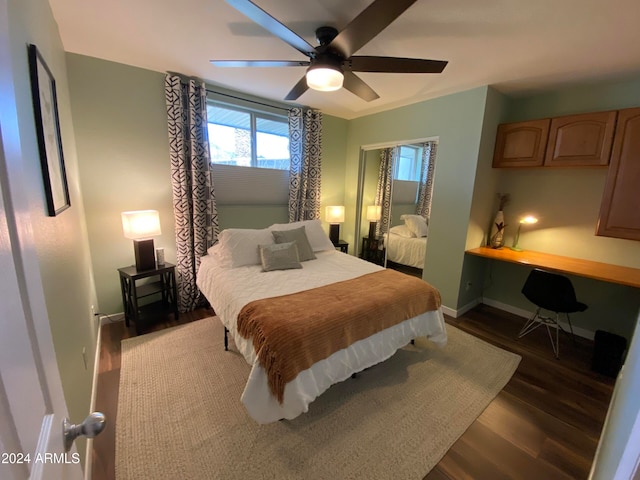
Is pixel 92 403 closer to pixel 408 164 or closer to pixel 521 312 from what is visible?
pixel 408 164

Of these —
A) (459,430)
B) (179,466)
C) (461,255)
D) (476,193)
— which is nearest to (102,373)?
(179,466)

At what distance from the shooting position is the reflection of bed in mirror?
3.49 m

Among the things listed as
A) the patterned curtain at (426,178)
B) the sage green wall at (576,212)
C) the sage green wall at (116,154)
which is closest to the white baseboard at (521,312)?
the sage green wall at (576,212)

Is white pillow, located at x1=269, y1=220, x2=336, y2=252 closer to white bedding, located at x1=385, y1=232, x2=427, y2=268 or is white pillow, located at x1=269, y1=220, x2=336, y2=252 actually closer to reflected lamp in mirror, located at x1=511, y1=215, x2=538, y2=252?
white bedding, located at x1=385, y1=232, x2=427, y2=268

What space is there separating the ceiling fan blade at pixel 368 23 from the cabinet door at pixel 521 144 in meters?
2.18

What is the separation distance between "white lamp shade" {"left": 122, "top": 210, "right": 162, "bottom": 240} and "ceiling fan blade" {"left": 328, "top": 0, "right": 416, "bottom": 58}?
2.16 meters

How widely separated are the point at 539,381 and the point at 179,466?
2.62m

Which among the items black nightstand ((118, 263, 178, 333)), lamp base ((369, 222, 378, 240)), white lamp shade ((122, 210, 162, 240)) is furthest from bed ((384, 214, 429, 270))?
white lamp shade ((122, 210, 162, 240))

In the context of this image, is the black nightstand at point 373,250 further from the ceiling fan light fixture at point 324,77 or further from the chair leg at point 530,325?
the ceiling fan light fixture at point 324,77

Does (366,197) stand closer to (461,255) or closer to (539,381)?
(461,255)

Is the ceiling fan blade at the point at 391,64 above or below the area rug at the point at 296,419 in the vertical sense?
above

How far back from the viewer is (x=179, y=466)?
1.40 metres

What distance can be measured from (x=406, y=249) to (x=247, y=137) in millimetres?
2598

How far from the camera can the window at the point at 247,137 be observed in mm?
3113
